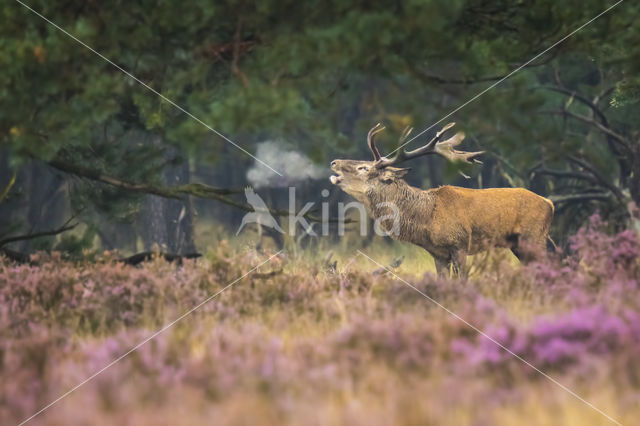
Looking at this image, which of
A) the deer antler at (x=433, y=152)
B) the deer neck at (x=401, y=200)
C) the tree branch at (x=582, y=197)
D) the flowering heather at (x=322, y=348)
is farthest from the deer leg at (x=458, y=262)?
the tree branch at (x=582, y=197)

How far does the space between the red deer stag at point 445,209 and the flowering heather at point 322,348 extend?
213 cm

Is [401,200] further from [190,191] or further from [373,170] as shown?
[190,191]

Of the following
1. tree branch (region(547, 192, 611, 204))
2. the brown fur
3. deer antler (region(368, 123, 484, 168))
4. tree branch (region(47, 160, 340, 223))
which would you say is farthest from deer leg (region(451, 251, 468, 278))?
tree branch (region(547, 192, 611, 204))

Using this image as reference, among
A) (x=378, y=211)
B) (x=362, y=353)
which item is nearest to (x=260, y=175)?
(x=378, y=211)

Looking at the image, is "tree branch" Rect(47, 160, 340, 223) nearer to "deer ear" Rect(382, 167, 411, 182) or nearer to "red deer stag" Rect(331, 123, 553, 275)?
"red deer stag" Rect(331, 123, 553, 275)

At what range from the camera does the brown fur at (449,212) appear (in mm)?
9344

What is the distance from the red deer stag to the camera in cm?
936

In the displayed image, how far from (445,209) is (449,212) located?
83 mm

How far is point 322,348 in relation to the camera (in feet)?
15.3

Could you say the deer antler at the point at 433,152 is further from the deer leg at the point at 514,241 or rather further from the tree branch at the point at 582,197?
the tree branch at the point at 582,197

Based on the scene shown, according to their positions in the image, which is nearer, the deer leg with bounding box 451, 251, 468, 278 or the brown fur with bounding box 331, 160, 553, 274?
the deer leg with bounding box 451, 251, 468, 278

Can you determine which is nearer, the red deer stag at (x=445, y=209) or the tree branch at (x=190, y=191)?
the tree branch at (x=190, y=191)

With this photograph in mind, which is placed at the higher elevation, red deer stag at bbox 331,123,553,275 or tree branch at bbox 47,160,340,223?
tree branch at bbox 47,160,340,223

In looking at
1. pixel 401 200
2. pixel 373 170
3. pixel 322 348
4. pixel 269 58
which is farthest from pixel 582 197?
pixel 322 348
